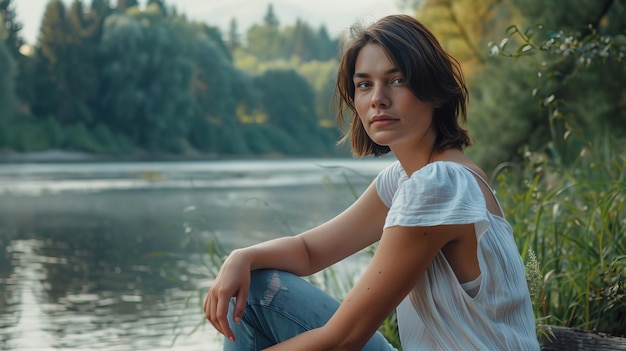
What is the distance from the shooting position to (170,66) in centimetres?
3375

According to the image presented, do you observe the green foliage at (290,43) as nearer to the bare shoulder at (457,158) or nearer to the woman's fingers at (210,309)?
the woman's fingers at (210,309)

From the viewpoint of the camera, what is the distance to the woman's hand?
1590 mm

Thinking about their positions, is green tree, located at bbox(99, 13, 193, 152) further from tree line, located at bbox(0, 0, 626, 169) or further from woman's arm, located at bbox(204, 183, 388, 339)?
woman's arm, located at bbox(204, 183, 388, 339)

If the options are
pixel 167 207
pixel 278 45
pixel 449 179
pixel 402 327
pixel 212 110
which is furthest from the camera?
pixel 278 45

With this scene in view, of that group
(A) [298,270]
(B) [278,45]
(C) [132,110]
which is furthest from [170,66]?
(B) [278,45]

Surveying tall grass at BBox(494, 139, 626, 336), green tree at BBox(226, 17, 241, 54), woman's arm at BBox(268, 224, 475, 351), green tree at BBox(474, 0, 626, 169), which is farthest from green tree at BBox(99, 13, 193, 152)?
green tree at BBox(226, 17, 241, 54)

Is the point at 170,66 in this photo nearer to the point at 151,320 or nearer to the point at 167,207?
the point at 167,207

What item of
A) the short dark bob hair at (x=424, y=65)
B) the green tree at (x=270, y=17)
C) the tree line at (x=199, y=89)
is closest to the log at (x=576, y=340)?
the short dark bob hair at (x=424, y=65)

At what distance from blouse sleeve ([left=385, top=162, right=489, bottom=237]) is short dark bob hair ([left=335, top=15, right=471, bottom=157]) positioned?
0.69 ft

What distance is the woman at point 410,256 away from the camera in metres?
1.33

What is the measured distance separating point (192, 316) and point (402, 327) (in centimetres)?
299

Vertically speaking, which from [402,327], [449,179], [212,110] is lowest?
[212,110]

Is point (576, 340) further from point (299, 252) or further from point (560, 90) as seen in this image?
point (560, 90)

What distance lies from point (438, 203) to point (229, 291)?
461mm
